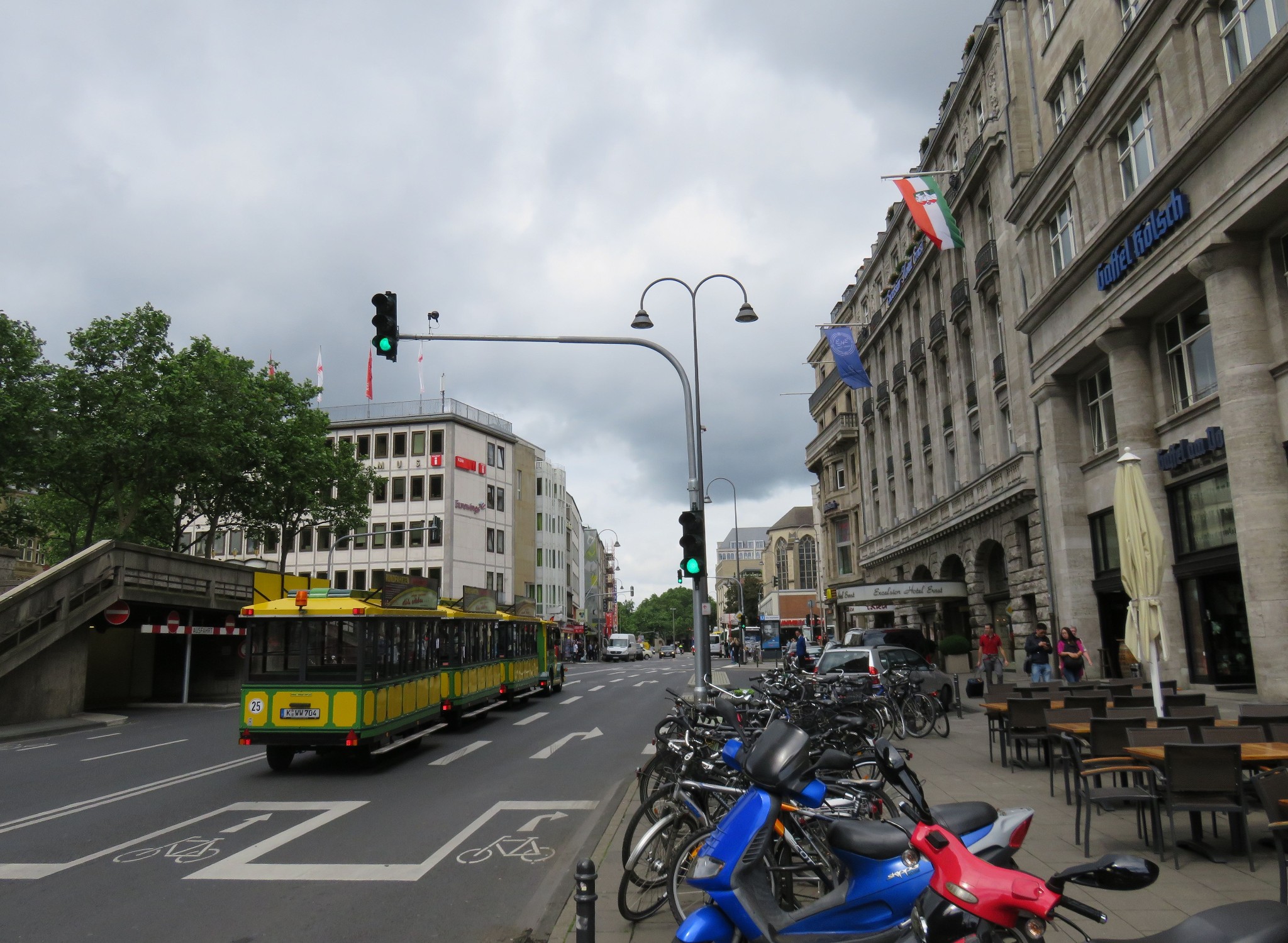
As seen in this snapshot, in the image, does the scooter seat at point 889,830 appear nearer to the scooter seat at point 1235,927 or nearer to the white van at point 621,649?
the scooter seat at point 1235,927

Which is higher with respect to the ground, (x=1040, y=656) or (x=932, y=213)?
(x=932, y=213)

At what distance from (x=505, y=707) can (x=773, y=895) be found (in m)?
20.4

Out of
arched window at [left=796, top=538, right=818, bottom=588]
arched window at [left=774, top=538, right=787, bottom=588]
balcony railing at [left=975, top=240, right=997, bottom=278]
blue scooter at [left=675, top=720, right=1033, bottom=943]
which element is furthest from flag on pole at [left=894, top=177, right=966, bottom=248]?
arched window at [left=774, top=538, right=787, bottom=588]

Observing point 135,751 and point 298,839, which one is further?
point 135,751

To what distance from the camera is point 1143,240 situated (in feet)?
63.2

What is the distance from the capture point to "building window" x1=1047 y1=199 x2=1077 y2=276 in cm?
2397

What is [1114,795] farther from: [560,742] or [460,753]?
[560,742]

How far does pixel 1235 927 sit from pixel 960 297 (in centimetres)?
3394

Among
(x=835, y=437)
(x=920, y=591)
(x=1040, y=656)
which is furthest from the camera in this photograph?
(x=835, y=437)

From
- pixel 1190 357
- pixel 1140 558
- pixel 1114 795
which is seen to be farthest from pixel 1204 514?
pixel 1114 795

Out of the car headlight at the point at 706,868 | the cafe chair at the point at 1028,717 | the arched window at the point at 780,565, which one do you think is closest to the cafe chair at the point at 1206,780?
the cafe chair at the point at 1028,717

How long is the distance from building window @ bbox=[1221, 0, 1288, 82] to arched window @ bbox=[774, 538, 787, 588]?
10108 centimetres

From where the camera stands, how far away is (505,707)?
2378 cm

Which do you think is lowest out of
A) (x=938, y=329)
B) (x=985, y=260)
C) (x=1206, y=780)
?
(x=1206, y=780)
